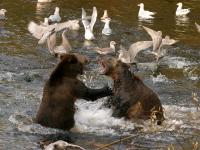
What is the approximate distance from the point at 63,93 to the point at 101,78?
12.6ft

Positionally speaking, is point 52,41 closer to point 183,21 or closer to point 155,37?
point 155,37

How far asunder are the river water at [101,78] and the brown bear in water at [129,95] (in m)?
0.15

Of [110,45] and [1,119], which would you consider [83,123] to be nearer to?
[1,119]

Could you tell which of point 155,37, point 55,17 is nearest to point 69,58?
point 155,37

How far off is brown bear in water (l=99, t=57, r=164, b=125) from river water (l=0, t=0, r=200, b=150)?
Answer: 5.9 inches

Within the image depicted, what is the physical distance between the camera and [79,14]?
19344 mm

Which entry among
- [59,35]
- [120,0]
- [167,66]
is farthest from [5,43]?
[120,0]

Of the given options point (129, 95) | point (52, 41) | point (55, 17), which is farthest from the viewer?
point (55, 17)

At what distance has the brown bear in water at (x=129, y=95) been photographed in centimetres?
1003

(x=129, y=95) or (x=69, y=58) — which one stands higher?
(x=69, y=58)

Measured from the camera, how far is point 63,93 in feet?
30.8

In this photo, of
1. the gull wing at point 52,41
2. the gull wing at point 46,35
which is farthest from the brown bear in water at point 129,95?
the gull wing at point 52,41

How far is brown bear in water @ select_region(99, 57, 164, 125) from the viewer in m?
10.0

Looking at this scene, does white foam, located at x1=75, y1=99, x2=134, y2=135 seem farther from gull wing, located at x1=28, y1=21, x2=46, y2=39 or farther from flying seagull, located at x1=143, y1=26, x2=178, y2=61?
flying seagull, located at x1=143, y1=26, x2=178, y2=61
